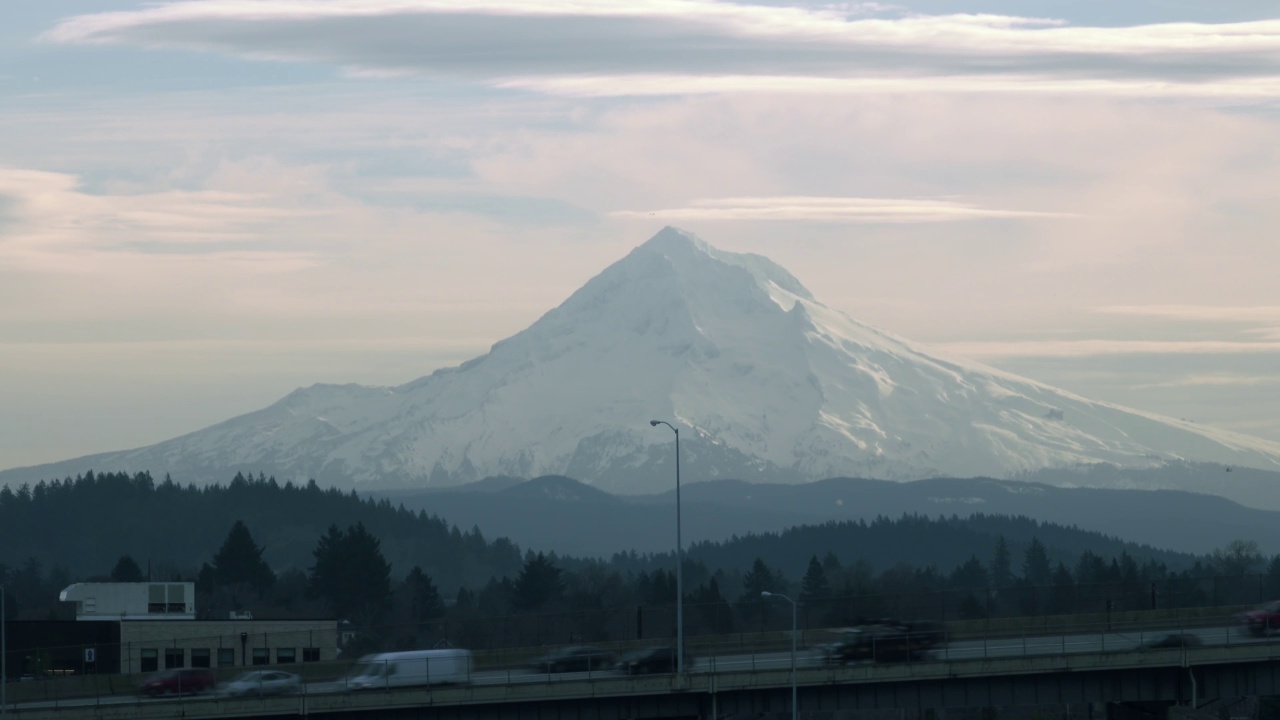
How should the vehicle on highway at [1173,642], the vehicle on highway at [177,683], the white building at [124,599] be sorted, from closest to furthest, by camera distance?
the vehicle on highway at [1173,642], the vehicle on highway at [177,683], the white building at [124,599]

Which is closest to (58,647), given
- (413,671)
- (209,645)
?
(209,645)

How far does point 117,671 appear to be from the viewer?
114688 mm

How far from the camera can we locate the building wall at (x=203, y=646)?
11494 centimetres

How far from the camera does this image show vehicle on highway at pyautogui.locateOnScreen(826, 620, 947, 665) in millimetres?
88625

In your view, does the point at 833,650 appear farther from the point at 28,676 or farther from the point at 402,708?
the point at 28,676

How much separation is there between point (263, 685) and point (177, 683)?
5.66 meters

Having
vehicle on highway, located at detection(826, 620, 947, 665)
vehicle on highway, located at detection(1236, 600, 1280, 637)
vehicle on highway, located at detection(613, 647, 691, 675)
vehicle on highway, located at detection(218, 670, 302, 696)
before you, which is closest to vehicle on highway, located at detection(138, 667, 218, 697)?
vehicle on highway, located at detection(218, 670, 302, 696)

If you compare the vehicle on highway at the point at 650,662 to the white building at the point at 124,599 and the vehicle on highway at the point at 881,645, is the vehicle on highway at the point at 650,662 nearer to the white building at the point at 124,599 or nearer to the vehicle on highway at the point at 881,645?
the vehicle on highway at the point at 881,645

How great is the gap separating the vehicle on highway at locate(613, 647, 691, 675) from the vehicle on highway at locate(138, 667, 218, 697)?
1839cm

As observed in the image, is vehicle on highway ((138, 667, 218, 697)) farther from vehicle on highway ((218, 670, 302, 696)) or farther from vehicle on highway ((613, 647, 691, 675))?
vehicle on highway ((613, 647, 691, 675))

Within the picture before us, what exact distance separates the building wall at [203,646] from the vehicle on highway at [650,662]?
28.9 metres

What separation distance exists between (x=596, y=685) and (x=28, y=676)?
4308cm

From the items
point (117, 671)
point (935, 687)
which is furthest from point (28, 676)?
point (935, 687)

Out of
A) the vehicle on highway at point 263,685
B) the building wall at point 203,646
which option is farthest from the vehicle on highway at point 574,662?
the building wall at point 203,646
